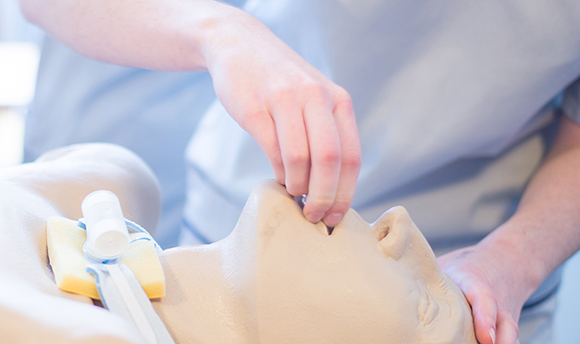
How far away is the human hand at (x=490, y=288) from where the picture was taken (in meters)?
0.62

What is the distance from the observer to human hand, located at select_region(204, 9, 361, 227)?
516 mm

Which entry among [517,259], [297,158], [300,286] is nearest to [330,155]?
[297,158]

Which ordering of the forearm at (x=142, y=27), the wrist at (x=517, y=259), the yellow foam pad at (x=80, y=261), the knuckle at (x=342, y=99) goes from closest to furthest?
the yellow foam pad at (x=80, y=261), the knuckle at (x=342, y=99), the forearm at (x=142, y=27), the wrist at (x=517, y=259)

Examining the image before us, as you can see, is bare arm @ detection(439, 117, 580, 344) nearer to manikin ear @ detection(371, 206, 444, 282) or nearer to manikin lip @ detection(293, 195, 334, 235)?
manikin ear @ detection(371, 206, 444, 282)

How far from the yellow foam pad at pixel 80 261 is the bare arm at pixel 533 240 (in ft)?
1.51

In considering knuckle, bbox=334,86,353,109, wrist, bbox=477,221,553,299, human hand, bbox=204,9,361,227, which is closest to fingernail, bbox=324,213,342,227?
human hand, bbox=204,9,361,227

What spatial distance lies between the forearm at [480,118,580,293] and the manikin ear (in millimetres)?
295

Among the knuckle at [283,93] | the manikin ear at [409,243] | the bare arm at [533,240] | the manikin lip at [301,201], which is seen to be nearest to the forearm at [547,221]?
the bare arm at [533,240]

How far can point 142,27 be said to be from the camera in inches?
31.1

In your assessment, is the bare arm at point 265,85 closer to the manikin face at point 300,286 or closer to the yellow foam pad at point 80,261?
the manikin face at point 300,286

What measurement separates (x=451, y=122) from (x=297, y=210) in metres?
0.42

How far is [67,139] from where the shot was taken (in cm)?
116

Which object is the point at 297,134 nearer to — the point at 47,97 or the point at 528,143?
the point at 528,143

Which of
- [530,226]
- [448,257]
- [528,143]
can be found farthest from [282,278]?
[528,143]
